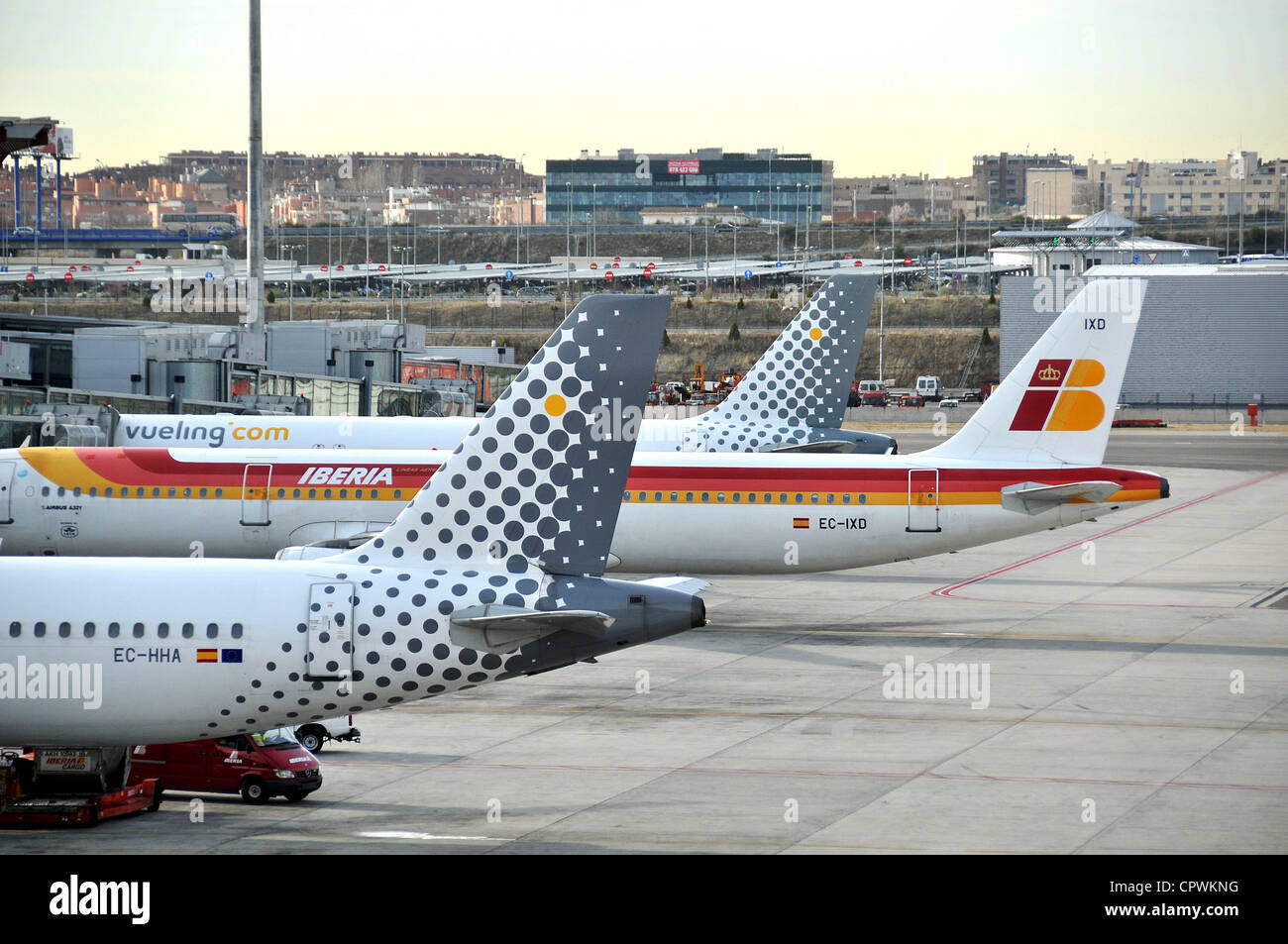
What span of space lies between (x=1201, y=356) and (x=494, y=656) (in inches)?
5057

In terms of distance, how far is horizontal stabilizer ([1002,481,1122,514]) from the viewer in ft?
137

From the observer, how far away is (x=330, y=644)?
22.9 m

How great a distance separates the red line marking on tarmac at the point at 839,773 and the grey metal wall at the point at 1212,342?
11621 cm

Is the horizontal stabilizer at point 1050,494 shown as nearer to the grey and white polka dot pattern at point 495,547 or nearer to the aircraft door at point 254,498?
the aircraft door at point 254,498

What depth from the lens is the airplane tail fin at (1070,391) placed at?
4334 cm

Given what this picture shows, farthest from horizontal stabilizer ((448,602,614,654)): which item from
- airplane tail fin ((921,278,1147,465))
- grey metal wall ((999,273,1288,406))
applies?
grey metal wall ((999,273,1288,406))

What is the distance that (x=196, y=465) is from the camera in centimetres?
4334

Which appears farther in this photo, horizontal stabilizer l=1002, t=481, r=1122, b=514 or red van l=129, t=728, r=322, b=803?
horizontal stabilizer l=1002, t=481, r=1122, b=514

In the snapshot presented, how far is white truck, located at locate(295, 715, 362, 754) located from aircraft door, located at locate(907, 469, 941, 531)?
60.3 ft

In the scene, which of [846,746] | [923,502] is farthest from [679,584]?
[923,502]

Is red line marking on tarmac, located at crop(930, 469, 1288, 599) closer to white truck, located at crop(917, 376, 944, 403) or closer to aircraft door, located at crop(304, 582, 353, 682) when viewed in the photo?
aircraft door, located at crop(304, 582, 353, 682)

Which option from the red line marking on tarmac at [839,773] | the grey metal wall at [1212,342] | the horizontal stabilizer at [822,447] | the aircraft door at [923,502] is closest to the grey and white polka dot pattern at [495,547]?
the red line marking on tarmac at [839,773]
